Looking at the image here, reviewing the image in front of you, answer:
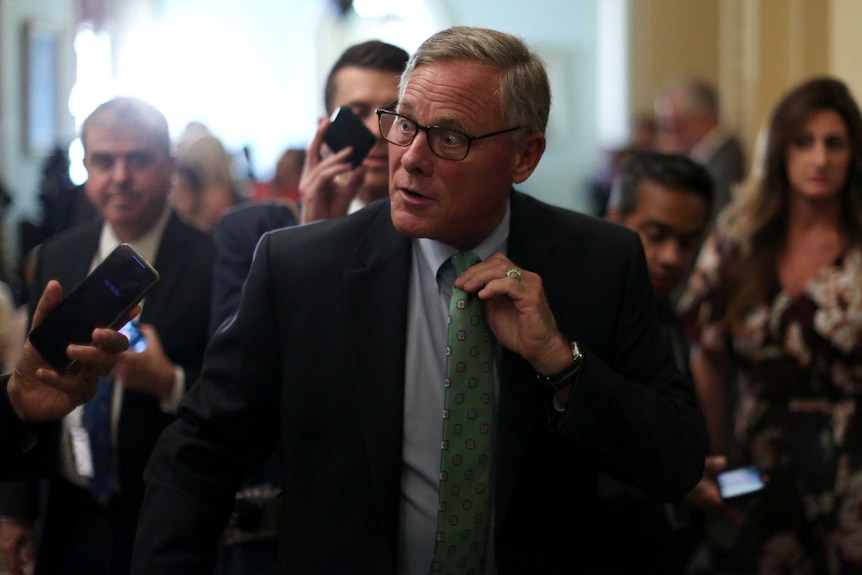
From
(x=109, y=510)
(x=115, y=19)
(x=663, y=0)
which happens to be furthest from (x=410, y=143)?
(x=115, y=19)

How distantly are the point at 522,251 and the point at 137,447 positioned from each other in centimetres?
118

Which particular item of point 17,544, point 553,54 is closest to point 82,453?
point 17,544

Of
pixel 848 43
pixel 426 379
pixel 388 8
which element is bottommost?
pixel 426 379

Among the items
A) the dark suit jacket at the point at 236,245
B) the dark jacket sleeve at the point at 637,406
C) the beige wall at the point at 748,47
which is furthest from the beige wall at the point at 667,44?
the dark jacket sleeve at the point at 637,406

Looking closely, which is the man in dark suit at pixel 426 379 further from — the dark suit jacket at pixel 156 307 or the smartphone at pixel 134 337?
the dark suit jacket at pixel 156 307

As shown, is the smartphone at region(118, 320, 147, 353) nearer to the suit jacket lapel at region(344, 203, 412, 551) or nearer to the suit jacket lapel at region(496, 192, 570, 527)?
the suit jacket lapel at region(344, 203, 412, 551)

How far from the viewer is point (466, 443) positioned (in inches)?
82.6

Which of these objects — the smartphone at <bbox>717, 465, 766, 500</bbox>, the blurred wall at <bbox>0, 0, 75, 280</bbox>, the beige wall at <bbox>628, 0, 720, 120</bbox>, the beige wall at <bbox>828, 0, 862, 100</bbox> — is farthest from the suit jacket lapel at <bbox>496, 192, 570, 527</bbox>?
the beige wall at <bbox>628, 0, 720, 120</bbox>

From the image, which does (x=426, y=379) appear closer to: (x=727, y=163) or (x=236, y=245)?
(x=236, y=245)

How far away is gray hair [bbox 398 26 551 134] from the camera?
2.09 meters

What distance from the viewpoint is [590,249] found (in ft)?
7.46

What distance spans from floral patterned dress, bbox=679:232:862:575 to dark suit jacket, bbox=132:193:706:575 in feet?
4.59

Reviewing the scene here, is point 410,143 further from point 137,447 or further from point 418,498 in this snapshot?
point 137,447

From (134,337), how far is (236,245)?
0.46 m
